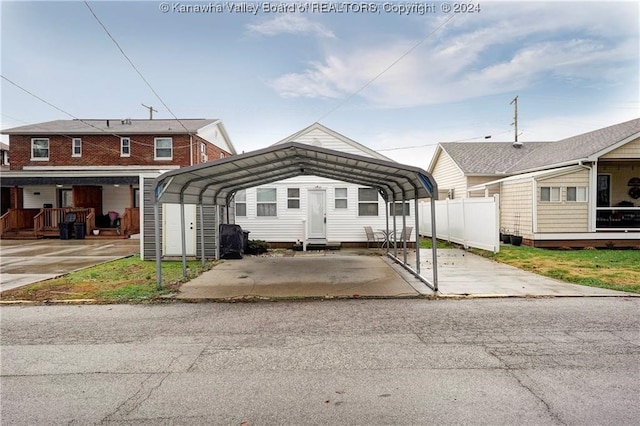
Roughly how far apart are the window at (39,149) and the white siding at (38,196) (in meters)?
1.82

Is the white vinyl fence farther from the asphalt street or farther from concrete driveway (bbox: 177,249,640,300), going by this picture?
the asphalt street

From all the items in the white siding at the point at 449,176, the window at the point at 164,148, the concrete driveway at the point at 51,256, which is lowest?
the concrete driveway at the point at 51,256

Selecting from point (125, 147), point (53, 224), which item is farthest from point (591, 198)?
point (53, 224)

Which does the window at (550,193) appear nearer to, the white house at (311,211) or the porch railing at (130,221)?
the white house at (311,211)

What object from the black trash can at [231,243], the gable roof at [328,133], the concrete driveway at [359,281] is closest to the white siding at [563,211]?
the concrete driveway at [359,281]

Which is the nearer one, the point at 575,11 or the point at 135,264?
the point at 135,264

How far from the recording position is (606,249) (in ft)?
48.2

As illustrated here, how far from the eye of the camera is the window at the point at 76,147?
23.0 m

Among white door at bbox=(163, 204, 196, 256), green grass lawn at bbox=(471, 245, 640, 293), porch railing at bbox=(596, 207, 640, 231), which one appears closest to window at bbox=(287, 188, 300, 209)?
white door at bbox=(163, 204, 196, 256)

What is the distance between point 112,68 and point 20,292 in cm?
1099

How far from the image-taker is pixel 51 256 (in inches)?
533

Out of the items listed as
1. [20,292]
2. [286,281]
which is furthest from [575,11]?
[20,292]

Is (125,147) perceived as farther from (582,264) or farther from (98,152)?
(582,264)

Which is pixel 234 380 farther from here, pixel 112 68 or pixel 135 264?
pixel 112 68
